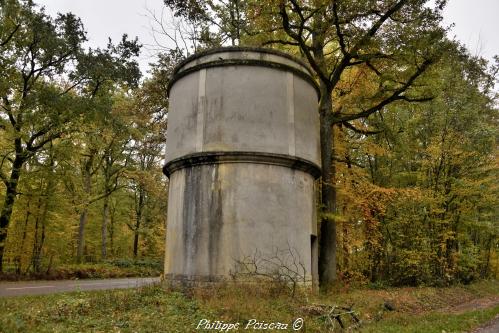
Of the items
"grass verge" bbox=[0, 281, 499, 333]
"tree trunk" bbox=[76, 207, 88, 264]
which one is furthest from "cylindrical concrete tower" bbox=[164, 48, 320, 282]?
"tree trunk" bbox=[76, 207, 88, 264]

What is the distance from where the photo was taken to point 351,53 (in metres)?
14.7

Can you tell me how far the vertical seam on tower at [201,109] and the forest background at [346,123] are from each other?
4.14 metres

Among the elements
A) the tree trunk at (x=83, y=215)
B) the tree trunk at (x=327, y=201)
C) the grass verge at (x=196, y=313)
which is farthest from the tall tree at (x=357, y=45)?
the tree trunk at (x=83, y=215)

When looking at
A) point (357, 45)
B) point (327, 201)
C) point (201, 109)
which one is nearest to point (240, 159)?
point (201, 109)

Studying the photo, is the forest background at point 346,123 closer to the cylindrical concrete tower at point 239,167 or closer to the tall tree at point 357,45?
the tall tree at point 357,45

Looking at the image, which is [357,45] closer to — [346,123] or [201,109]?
[346,123]

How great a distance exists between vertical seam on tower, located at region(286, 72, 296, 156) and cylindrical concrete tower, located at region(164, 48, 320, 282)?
0.10 ft

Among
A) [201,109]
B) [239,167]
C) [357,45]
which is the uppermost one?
[357,45]

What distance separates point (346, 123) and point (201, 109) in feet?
26.1

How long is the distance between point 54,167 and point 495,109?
25641mm

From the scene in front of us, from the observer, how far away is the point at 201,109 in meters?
11.5

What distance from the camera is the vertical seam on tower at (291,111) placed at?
11398 millimetres

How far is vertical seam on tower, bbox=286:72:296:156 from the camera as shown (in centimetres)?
1140

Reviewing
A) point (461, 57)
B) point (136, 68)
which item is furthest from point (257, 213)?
point (136, 68)
